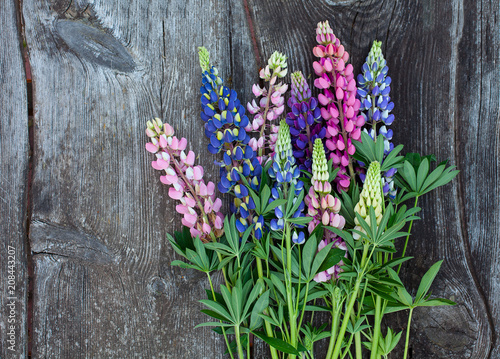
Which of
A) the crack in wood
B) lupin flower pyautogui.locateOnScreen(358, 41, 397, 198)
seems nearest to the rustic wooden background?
the crack in wood

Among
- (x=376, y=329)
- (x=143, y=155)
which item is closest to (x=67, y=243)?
(x=143, y=155)

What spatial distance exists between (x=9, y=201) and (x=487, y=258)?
126 cm

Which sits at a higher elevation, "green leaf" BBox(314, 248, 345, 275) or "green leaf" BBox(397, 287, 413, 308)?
"green leaf" BBox(314, 248, 345, 275)

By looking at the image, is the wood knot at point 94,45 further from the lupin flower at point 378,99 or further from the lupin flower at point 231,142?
the lupin flower at point 378,99

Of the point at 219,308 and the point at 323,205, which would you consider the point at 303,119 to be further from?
the point at 219,308

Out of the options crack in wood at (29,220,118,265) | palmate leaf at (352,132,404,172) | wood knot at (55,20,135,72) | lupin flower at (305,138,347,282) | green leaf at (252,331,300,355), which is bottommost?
green leaf at (252,331,300,355)

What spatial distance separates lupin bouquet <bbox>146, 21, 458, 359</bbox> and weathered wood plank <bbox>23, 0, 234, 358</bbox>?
0.15 meters

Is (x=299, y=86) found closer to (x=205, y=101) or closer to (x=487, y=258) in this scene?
(x=205, y=101)

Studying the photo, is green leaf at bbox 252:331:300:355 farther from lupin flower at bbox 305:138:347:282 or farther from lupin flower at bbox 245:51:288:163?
lupin flower at bbox 245:51:288:163

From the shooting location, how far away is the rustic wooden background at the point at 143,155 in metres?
0.96

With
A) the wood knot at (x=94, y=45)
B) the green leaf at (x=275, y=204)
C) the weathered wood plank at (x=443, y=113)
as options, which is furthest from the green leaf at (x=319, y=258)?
the wood knot at (x=94, y=45)

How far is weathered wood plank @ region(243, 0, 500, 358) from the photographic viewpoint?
0.96 m

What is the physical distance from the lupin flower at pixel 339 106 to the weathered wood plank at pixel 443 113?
0.14m

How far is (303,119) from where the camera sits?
2.72 feet
